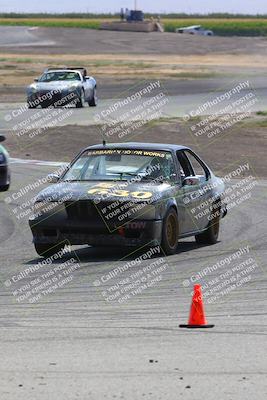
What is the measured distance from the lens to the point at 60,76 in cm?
3959

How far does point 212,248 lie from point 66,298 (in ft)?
13.9

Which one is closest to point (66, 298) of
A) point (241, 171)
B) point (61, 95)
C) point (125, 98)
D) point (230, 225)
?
point (230, 225)

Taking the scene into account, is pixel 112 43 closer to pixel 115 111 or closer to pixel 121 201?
pixel 115 111

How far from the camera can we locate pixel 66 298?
10312 millimetres

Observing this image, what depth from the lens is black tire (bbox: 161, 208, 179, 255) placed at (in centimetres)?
1305

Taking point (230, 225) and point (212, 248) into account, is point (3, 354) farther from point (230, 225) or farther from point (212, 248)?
point (230, 225)

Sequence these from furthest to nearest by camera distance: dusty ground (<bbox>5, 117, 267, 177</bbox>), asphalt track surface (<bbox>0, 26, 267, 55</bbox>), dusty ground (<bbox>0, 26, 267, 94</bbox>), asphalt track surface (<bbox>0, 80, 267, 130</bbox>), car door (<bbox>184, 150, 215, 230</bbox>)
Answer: asphalt track surface (<bbox>0, 26, 267, 55</bbox>)
dusty ground (<bbox>0, 26, 267, 94</bbox>)
asphalt track surface (<bbox>0, 80, 267, 130</bbox>)
dusty ground (<bbox>5, 117, 267, 177</bbox>)
car door (<bbox>184, 150, 215, 230</bbox>)

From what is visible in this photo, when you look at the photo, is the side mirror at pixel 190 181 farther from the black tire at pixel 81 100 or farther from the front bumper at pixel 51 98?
the black tire at pixel 81 100

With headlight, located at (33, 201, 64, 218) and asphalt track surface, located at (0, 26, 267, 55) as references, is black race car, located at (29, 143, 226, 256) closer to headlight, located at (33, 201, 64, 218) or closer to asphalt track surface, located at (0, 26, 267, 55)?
headlight, located at (33, 201, 64, 218)

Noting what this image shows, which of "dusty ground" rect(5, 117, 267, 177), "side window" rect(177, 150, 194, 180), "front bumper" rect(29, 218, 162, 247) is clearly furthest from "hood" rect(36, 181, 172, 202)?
"dusty ground" rect(5, 117, 267, 177)

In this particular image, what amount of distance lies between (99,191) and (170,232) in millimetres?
1043

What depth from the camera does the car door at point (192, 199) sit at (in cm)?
1384

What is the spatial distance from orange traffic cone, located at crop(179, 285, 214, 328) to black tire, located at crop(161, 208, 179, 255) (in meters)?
4.39

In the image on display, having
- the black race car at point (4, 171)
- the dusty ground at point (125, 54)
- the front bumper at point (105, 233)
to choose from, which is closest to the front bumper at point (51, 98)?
the dusty ground at point (125, 54)
